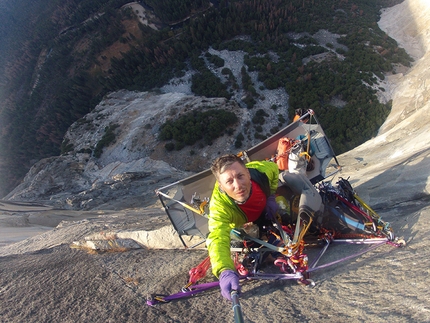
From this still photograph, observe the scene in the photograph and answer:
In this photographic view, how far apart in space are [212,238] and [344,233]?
191 centimetres

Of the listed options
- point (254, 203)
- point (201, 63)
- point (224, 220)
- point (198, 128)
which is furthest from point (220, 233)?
point (201, 63)

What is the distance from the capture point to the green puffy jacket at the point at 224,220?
2.69 m

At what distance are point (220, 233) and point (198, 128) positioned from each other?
69.9ft

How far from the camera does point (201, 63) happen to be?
31625 mm

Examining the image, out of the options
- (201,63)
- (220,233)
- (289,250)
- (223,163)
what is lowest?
(289,250)

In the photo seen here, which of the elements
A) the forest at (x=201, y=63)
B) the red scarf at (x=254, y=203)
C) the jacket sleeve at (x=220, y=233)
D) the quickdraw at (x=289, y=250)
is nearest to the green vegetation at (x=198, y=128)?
the forest at (x=201, y=63)

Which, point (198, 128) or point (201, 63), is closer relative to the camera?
point (198, 128)

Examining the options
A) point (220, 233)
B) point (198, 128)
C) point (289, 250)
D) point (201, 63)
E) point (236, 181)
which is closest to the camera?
point (236, 181)

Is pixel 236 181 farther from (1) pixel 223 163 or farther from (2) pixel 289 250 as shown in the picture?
(2) pixel 289 250

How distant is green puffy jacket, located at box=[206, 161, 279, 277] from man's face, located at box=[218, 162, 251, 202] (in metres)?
0.18

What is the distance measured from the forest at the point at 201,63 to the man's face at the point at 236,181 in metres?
17.9

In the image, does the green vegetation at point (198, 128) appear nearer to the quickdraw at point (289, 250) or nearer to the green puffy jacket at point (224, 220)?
the quickdraw at point (289, 250)

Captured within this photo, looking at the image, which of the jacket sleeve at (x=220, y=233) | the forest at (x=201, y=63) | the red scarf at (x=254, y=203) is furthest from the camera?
the forest at (x=201, y=63)

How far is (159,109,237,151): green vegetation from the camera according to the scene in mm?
23609
